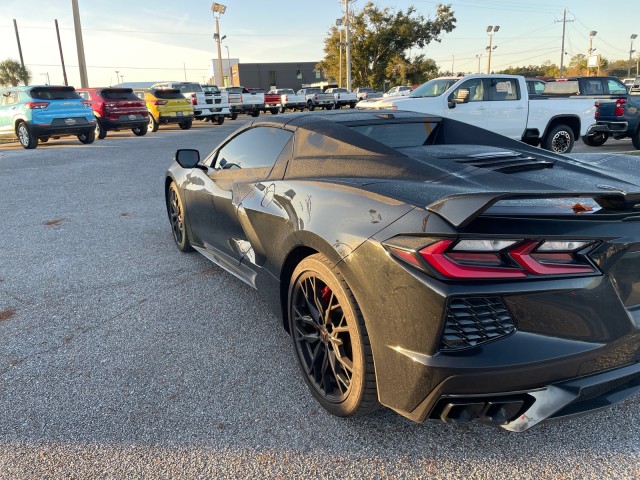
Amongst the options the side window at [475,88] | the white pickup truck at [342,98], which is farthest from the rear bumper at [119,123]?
the white pickup truck at [342,98]

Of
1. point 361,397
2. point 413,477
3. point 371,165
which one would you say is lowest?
point 413,477

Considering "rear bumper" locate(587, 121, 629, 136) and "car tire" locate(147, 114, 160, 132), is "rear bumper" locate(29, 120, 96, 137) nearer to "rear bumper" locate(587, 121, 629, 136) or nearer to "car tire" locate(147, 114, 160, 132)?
"car tire" locate(147, 114, 160, 132)

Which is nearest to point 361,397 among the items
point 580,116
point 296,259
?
point 296,259

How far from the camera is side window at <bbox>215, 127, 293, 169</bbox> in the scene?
3213mm

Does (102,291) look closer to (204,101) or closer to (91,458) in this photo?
(91,458)

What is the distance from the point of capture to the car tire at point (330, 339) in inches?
82.7

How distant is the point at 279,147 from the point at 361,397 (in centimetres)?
171

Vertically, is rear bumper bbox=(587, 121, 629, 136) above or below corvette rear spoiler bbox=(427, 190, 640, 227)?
below

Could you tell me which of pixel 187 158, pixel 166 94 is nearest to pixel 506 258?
pixel 187 158

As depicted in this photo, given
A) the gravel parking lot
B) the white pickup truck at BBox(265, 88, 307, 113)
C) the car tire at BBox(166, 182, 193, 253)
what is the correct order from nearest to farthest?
1. the gravel parking lot
2. the car tire at BBox(166, 182, 193, 253)
3. the white pickup truck at BBox(265, 88, 307, 113)

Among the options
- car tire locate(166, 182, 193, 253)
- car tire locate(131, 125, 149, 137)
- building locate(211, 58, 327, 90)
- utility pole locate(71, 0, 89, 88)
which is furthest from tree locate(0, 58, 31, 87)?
car tire locate(166, 182, 193, 253)

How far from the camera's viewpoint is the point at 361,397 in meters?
2.13

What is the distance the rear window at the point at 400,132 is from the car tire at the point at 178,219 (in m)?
2.07

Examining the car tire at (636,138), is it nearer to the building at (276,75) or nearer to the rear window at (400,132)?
the rear window at (400,132)
